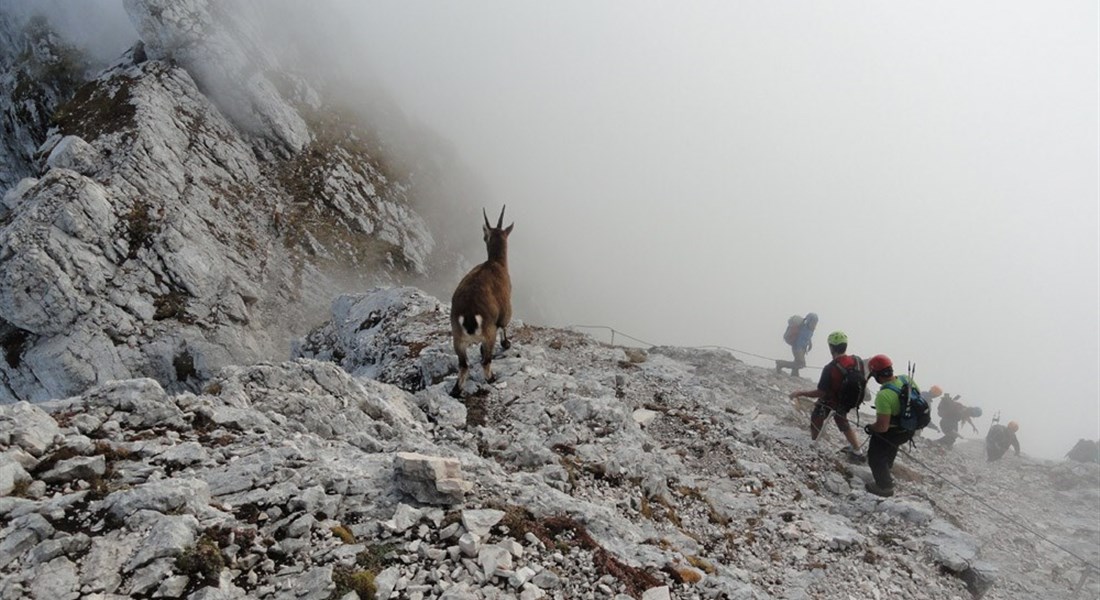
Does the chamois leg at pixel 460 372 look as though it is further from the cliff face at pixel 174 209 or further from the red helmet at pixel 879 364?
the cliff face at pixel 174 209

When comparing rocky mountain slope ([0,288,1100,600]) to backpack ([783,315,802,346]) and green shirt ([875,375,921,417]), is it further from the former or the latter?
backpack ([783,315,802,346])

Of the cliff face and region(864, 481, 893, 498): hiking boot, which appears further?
the cliff face

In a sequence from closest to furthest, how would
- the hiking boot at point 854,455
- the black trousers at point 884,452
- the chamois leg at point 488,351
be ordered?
1. the black trousers at point 884,452
2. the chamois leg at point 488,351
3. the hiking boot at point 854,455

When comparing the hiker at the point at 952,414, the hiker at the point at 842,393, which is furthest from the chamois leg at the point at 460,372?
the hiker at the point at 952,414

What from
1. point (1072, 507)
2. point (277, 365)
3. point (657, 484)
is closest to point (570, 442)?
point (657, 484)

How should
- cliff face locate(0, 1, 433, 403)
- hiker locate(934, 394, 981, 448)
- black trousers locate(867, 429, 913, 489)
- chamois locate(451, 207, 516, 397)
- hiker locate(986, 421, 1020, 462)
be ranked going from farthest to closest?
cliff face locate(0, 1, 433, 403) → hiker locate(934, 394, 981, 448) → hiker locate(986, 421, 1020, 462) → chamois locate(451, 207, 516, 397) → black trousers locate(867, 429, 913, 489)

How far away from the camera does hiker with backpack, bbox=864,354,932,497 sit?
35.8ft

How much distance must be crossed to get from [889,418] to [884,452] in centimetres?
92

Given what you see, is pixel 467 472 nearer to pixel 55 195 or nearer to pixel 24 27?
pixel 55 195

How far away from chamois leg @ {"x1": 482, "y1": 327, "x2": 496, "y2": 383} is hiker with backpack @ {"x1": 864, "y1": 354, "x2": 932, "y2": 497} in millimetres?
8023

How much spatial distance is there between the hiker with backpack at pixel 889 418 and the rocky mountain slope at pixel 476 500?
560 millimetres

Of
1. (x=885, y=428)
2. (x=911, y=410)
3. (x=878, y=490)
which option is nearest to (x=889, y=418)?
(x=885, y=428)

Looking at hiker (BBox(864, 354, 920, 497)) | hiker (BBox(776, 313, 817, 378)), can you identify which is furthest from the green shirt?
hiker (BBox(776, 313, 817, 378))

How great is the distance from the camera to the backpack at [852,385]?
12367 mm
